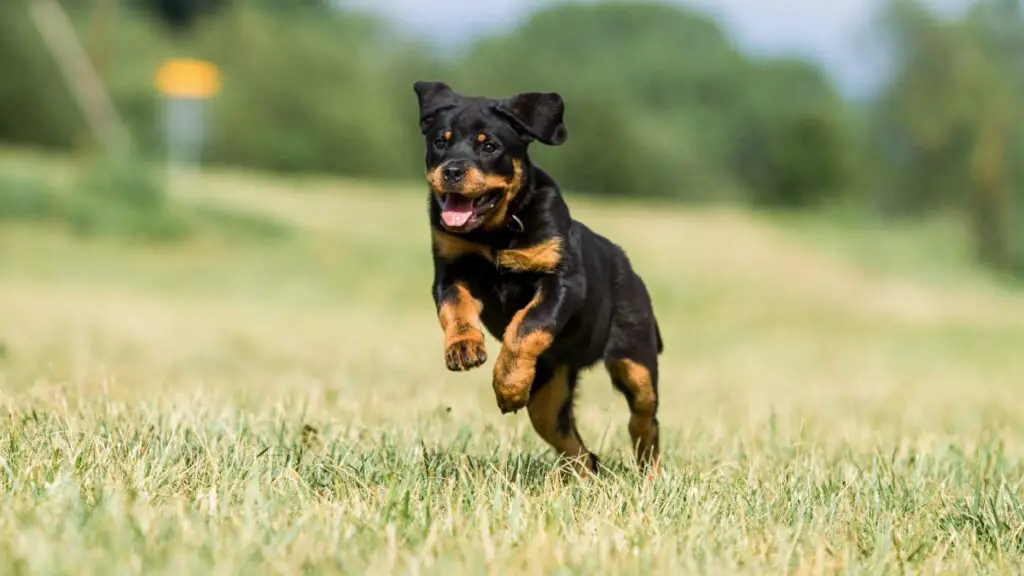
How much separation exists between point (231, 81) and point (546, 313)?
58.9m

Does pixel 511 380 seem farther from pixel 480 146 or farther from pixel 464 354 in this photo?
pixel 480 146

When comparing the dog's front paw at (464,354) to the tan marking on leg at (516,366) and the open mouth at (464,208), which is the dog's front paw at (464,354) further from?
the open mouth at (464,208)

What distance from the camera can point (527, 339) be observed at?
426 centimetres

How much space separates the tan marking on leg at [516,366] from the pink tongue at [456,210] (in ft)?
1.41

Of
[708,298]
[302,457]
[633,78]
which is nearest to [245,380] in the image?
[302,457]

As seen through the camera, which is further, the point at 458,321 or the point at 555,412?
the point at 555,412

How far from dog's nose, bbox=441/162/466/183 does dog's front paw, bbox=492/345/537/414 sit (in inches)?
24.6

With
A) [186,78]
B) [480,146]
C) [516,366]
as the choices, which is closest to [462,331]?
[516,366]

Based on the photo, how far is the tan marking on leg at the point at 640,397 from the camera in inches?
204

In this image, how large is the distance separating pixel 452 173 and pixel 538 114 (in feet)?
1.78

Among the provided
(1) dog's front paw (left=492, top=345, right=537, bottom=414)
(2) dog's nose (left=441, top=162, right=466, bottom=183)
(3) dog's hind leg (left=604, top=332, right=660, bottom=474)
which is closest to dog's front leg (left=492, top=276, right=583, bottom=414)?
(1) dog's front paw (left=492, top=345, right=537, bottom=414)

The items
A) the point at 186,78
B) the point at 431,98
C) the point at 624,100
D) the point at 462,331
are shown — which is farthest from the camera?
the point at 624,100

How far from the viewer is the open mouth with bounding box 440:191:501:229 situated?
435cm

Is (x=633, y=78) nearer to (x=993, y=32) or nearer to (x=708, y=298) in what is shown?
(x=993, y=32)
